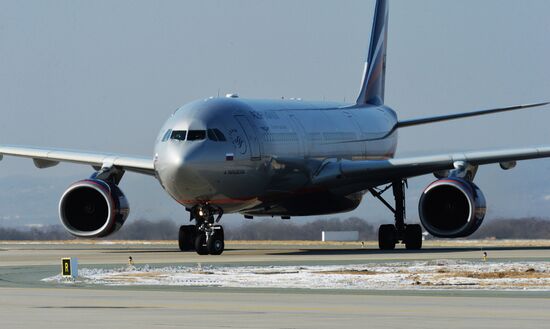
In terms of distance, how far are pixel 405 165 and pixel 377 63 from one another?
13.9 m

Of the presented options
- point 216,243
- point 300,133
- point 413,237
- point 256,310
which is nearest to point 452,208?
point 413,237

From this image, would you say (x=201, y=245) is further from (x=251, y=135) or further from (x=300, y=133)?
(x=300, y=133)

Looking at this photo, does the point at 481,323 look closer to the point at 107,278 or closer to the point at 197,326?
the point at 197,326

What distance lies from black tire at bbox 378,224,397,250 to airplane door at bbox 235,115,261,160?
227 inches

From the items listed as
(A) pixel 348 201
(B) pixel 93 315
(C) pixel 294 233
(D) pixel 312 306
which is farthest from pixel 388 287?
(C) pixel 294 233

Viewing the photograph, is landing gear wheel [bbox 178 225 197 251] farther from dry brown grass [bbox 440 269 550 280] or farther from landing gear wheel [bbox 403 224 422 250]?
dry brown grass [bbox 440 269 550 280]

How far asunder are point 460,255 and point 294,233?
2370 cm

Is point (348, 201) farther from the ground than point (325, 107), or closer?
closer

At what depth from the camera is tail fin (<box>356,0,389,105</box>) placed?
5222 cm

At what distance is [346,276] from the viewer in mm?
25484

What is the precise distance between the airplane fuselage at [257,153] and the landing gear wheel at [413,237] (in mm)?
2252

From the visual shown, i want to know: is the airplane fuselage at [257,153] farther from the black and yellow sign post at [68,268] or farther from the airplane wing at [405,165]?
the black and yellow sign post at [68,268]

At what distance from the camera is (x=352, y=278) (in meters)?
25.0

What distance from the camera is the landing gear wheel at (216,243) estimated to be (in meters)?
36.8
